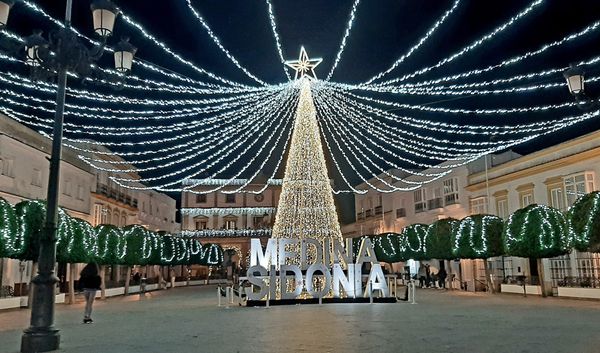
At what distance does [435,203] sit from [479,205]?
5.78 metres

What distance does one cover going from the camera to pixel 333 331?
1079 cm

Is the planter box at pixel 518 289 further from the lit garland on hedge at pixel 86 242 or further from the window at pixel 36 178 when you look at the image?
the window at pixel 36 178

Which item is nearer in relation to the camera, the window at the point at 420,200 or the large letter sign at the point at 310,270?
the large letter sign at the point at 310,270

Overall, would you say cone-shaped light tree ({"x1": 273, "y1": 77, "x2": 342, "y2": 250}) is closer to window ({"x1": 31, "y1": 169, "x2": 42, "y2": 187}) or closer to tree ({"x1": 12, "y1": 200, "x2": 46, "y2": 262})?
tree ({"x1": 12, "y1": 200, "x2": 46, "y2": 262})

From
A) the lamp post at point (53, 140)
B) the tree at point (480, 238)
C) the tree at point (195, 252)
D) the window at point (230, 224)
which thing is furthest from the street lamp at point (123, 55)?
the window at point (230, 224)

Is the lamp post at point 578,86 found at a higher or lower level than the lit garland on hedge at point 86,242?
higher

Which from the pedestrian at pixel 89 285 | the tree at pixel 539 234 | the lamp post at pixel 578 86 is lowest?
the pedestrian at pixel 89 285

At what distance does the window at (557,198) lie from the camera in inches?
1072

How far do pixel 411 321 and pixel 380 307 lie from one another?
4412 mm

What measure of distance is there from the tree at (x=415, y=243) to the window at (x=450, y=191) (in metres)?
5.59

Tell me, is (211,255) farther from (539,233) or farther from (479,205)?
(539,233)

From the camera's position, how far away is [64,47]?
9141mm

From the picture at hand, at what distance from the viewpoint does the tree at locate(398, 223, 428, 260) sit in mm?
32969

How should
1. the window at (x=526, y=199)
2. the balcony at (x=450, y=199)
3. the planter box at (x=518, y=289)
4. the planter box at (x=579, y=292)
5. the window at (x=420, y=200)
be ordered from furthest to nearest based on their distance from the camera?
the window at (x=420, y=200) → the balcony at (x=450, y=199) → the window at (x=526, y=199) → the planter box at (x=518, y=289) → the planter box at (x=579, y=292)
